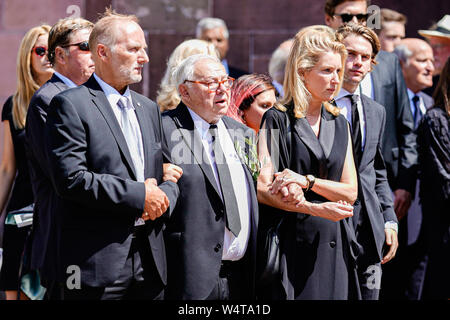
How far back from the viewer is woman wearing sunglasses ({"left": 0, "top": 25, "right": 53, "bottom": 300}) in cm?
461

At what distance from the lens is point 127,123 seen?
3.57m

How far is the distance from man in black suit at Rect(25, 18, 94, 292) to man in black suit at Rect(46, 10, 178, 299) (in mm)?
133

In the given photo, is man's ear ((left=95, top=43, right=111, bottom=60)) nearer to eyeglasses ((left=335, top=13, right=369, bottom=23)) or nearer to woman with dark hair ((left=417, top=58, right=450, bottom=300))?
eyeglasses ((left=335, top=13, right=369, bottom=23))

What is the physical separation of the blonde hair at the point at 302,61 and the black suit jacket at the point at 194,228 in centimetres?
58

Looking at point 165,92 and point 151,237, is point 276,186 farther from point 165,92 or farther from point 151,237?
point 165,92

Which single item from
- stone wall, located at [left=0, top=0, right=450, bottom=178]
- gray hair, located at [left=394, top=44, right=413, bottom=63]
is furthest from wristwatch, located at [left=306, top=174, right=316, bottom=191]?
stone wall, located at [left=0, top=0, right=450, bottom=178]

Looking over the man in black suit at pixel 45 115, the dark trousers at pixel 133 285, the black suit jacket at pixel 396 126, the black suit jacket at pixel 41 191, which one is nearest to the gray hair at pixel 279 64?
the black suit jacket at pixel 396 126

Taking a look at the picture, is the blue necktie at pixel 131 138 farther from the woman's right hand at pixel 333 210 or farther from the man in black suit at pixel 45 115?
the woman's right hand at pixel 333 210

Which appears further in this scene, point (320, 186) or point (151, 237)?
point (320, 186)

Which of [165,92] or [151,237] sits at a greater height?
[165,92]

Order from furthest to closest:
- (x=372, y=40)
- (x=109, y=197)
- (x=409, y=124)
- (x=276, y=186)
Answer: (x=409, y=124), (x=372, y=40), (x=276, y=186), (x=109, y=197)

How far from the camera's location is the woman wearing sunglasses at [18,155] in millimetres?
4609

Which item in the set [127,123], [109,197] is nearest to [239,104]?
[127,123]
